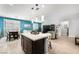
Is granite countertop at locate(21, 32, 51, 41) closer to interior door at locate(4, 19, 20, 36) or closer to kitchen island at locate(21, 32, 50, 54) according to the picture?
kitchen island at locate(21, 32, 50, 54)

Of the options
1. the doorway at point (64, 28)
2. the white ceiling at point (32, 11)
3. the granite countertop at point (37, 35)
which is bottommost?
the granite countertop at point (37, 35)

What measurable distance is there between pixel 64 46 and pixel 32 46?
2.17 feet

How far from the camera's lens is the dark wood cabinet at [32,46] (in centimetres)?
241

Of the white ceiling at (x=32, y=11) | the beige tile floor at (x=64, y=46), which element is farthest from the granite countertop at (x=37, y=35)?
the white ceiling at (x=32, y=11)

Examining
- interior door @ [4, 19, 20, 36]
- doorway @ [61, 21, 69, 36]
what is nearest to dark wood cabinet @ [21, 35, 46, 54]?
interior door @ [4, 19, 20, 36]

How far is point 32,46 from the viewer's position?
2402 mm

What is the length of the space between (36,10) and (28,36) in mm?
566

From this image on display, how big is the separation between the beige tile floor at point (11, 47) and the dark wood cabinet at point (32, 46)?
102 mm

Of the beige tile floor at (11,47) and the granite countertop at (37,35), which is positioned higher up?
the granite countertop at (37,35)

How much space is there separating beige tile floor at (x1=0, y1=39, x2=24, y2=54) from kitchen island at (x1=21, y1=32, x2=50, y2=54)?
10cm

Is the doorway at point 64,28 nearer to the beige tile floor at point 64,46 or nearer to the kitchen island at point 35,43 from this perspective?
the beige tile floor at point 64,46
